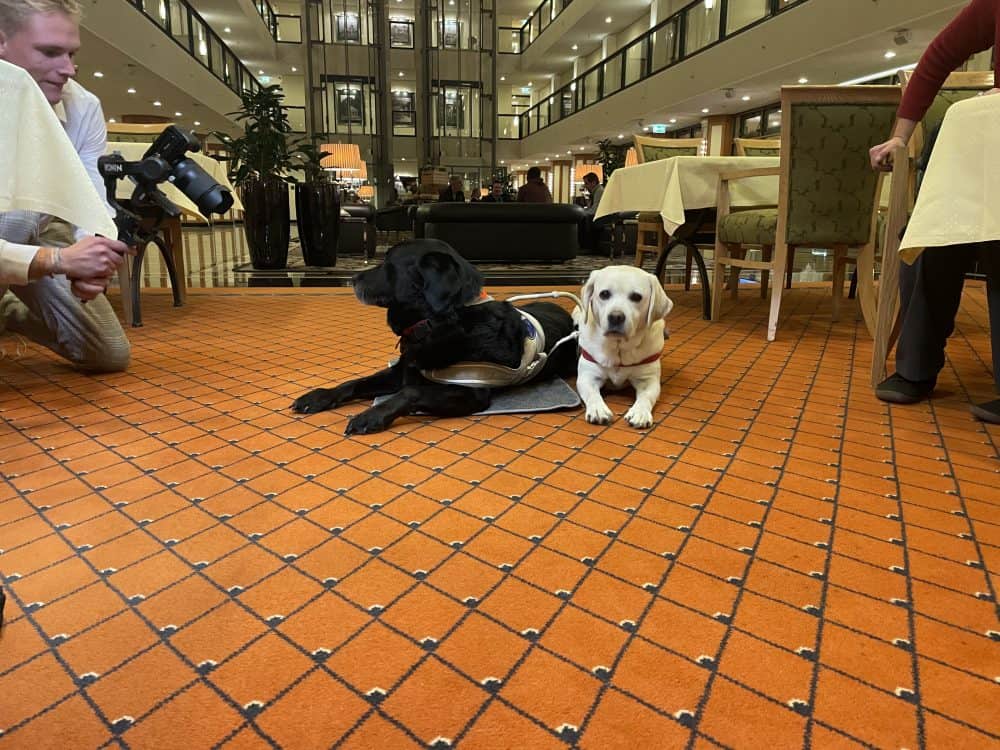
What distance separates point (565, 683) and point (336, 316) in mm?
3512

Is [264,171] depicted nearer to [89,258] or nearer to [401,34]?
[89,258]

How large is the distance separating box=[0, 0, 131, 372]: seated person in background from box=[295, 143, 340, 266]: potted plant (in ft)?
13.6

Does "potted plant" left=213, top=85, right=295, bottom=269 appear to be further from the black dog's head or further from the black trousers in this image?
the black trousers

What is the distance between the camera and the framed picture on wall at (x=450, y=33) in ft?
57.2

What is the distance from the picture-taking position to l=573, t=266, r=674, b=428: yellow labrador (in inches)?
80.8

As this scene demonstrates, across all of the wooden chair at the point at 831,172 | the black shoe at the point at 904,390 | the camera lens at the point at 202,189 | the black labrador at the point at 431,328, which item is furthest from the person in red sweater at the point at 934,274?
the camera lens at the point at 202,189

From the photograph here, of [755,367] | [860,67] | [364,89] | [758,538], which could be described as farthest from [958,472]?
[364,89]

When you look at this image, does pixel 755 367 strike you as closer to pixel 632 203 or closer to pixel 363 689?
pixel 632 203

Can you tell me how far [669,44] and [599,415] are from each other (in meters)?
15.1

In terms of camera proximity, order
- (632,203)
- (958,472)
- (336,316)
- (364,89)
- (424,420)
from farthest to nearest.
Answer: (364,89)
(632,203)
(336,316)
(424,420)
(958,472)

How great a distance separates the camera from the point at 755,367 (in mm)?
2822

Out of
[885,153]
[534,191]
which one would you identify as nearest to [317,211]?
[534,191]

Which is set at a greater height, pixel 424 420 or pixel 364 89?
pixel 364 89

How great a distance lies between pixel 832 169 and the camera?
10.6ft
